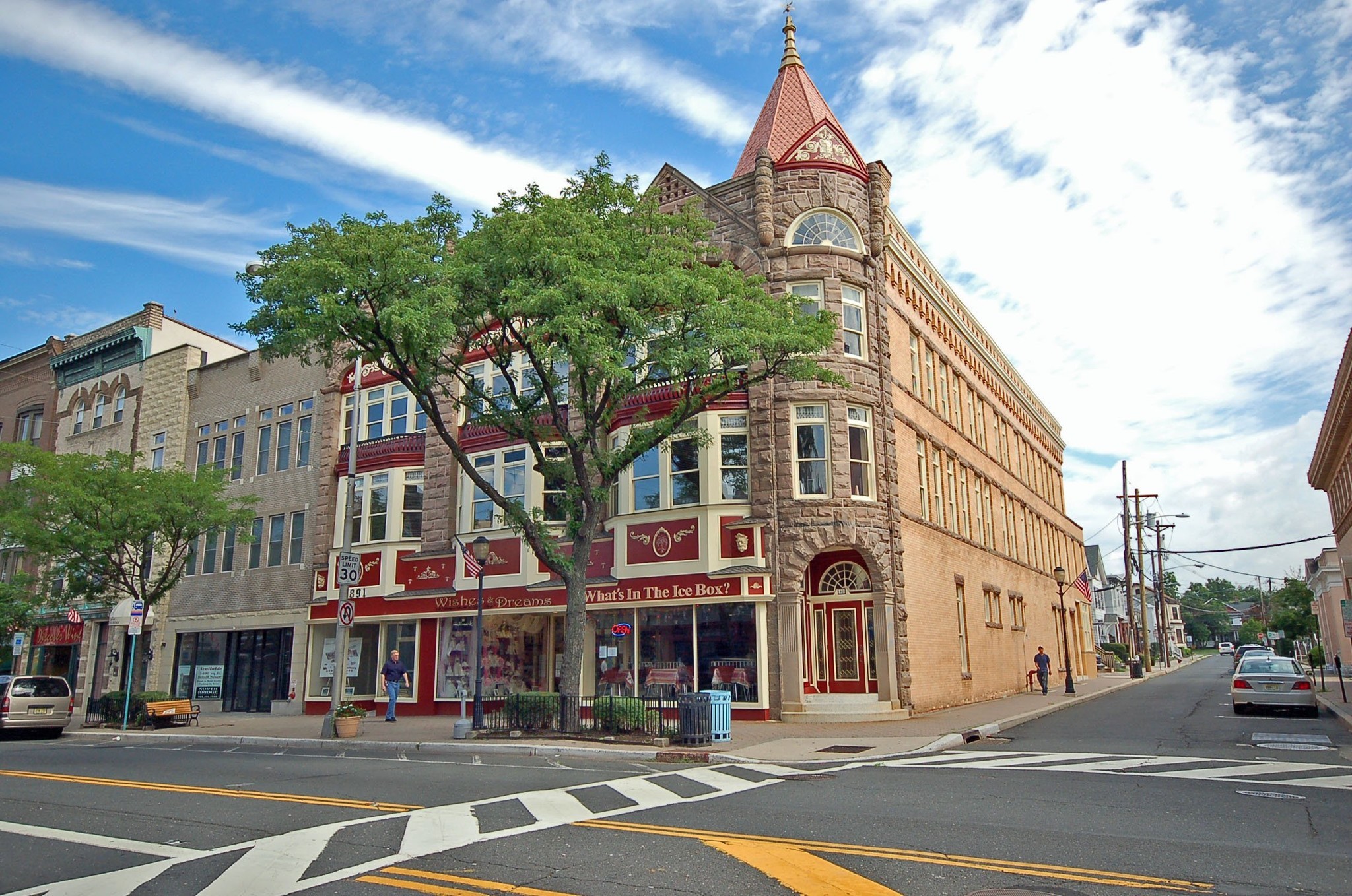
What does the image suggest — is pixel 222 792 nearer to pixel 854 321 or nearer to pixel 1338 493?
pixel 854 321

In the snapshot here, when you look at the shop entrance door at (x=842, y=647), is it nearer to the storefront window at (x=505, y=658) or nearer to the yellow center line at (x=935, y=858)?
the storefront window at (x=505, y=658)

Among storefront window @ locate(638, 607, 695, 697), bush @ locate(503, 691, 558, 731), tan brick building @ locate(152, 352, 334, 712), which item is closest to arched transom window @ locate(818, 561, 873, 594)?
storefront window @ locate(638, 607, 695, 697)

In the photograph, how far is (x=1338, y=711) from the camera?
852 inches

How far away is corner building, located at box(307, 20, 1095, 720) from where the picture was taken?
2200 centimetres

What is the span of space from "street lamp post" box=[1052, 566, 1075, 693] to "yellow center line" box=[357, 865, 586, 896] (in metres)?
27.4

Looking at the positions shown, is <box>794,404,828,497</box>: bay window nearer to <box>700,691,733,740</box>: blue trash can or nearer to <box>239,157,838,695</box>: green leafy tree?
<box>239,157,838,695</box>: green leafy tree

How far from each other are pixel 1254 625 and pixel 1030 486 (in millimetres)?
106326

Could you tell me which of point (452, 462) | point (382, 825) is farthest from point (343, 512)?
point (382, 825)

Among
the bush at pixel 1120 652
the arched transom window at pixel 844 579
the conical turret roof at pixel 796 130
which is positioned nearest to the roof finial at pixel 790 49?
the conical turret roof at pixel 796 130

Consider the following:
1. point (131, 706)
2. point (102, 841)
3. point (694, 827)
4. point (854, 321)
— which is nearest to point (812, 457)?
point (854, 321)

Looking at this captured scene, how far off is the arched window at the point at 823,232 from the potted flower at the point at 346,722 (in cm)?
1514

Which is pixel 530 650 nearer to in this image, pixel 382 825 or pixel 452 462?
pixel 452 462

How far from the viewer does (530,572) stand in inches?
1002

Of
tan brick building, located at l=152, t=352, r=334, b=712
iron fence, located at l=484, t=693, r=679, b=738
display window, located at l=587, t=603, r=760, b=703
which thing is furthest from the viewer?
tan brick building, located at l=152, t=352, r=334, b=712
